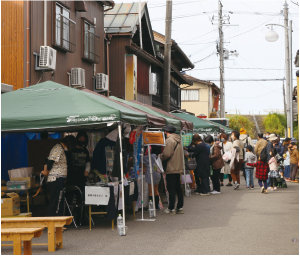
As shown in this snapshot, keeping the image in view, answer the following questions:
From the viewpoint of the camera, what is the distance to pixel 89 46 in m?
18.3

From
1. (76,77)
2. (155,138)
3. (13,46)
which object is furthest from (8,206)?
(76,77)

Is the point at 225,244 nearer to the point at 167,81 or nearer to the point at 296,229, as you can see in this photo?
the point at 296,229

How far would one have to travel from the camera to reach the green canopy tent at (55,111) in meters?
9.27

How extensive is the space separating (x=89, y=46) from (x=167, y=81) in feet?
13.4

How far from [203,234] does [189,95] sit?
151 ft

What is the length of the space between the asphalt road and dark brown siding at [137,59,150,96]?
1126 centimetres

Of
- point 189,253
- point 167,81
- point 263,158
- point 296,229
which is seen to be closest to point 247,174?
point 263,158

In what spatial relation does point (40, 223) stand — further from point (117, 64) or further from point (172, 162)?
point (117, 64)

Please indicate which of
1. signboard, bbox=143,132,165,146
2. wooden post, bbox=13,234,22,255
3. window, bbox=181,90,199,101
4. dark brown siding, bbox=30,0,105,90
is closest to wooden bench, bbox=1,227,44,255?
wooden post, bbox=13,234,22,255

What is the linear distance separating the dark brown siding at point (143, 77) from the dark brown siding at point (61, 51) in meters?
3.47

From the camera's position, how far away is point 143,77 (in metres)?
24.5

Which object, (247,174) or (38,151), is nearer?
(38,151)

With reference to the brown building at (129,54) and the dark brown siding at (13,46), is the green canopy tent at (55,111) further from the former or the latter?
the brown building at (129,54)

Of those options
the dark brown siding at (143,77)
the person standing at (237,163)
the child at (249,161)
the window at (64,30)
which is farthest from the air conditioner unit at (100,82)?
the child at (249,161)
